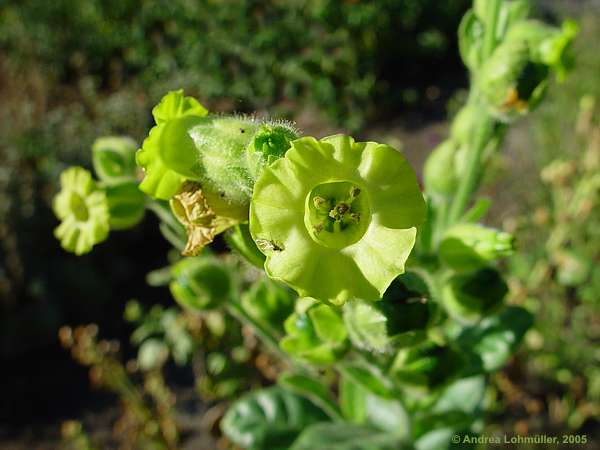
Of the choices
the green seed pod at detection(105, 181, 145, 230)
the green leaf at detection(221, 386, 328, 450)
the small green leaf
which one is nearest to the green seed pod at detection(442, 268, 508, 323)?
the green leaf at detection(221, 386, 328, 450)

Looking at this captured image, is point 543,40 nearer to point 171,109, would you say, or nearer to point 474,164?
point 474,164

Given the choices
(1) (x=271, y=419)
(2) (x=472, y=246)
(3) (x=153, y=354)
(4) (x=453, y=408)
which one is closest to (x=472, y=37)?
(2) (x=472, y=246)

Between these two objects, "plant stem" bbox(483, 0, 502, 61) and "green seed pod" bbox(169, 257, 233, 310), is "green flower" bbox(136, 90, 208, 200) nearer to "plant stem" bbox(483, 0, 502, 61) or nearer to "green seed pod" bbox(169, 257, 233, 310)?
"green seed pod" bbox(169, 257, 233, 310)

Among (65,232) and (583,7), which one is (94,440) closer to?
(65,232)

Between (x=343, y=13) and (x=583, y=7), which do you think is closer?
(x=343, y=13)

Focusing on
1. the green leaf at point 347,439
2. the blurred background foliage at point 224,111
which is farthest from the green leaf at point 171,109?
the blurred background foliage at point 224,111

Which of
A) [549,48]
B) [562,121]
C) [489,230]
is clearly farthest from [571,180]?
[489,230]
